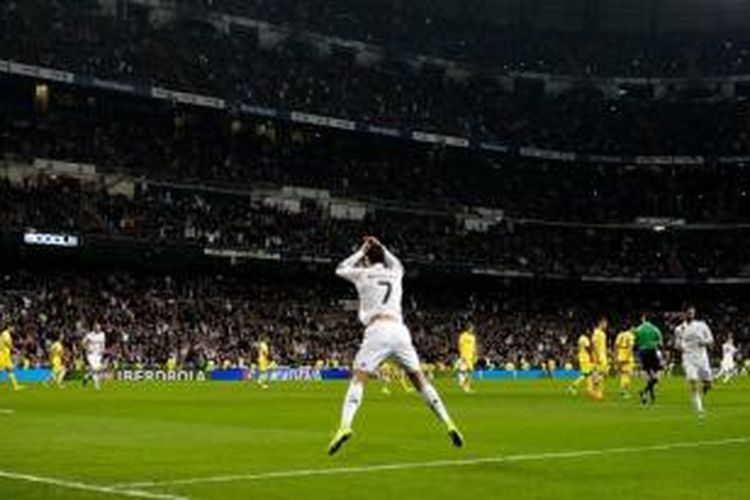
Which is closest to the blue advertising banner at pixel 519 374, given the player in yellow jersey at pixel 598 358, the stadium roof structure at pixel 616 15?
the player in yellow jersey at pixel 598 358

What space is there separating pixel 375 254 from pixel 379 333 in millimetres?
1061

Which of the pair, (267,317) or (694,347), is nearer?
(694,347)

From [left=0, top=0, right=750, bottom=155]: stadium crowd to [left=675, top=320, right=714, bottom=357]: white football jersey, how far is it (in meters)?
45.9

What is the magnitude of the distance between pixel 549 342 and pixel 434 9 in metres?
27.5

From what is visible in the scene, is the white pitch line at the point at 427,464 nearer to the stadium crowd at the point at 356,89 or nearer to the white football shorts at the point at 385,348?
the white football shorts at the point at 385,348

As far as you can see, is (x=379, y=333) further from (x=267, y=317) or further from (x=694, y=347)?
(x=267, y=317)

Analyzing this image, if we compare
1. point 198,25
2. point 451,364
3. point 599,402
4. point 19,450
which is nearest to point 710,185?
point 451,364

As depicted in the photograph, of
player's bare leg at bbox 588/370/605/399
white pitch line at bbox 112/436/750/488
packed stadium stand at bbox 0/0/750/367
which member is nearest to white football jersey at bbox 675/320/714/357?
white pitch line at bbox 112/436/750/488

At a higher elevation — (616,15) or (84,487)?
(616,15)

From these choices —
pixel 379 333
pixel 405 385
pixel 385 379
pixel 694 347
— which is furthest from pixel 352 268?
pixel 385 379

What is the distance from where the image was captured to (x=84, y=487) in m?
13.2

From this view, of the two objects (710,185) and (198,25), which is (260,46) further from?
(710,185)

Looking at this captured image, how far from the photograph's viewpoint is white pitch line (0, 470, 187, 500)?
12375 millimetres

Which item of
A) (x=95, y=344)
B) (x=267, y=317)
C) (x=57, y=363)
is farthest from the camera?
(x=267, y=317)
